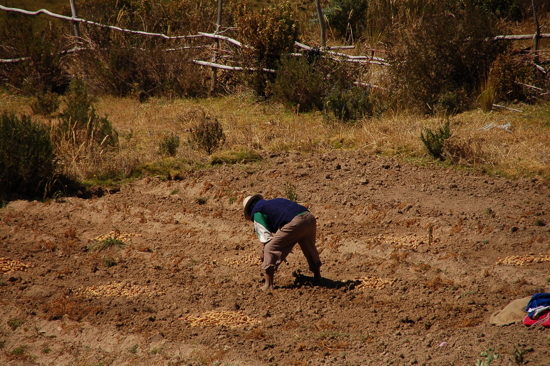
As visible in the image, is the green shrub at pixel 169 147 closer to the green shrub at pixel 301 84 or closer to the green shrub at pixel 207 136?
the green shrub at pixel 207 136

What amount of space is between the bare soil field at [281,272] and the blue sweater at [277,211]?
76 cm

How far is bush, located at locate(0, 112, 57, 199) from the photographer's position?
8375 mm

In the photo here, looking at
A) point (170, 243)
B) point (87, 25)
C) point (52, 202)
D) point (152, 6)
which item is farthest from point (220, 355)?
point (152, 6)

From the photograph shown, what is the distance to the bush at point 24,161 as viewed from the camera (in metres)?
8.38

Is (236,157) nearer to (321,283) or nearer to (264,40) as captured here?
(321,283)

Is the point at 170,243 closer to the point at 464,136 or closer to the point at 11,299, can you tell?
the point at 11,299

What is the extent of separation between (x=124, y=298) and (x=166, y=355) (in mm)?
1418

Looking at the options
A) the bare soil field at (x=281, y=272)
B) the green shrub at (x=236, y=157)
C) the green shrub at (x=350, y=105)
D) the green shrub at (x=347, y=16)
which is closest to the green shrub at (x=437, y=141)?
the bare soil field at (x=281, y=272)

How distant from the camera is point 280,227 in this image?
542 cm

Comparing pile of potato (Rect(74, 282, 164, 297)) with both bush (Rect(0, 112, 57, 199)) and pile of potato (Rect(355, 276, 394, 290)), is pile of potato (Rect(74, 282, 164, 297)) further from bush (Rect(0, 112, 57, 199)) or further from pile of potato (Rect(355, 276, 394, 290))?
bush (Rect(0, 112, 57, 199))

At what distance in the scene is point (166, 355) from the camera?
14.5 ft

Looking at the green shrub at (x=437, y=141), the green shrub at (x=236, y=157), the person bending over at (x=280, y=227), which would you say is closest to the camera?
the person bending over at (x=280, y=227)

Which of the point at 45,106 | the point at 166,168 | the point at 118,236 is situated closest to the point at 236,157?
the point at 166,168

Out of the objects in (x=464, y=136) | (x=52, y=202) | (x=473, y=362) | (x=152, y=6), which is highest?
(x=152, y=6)
